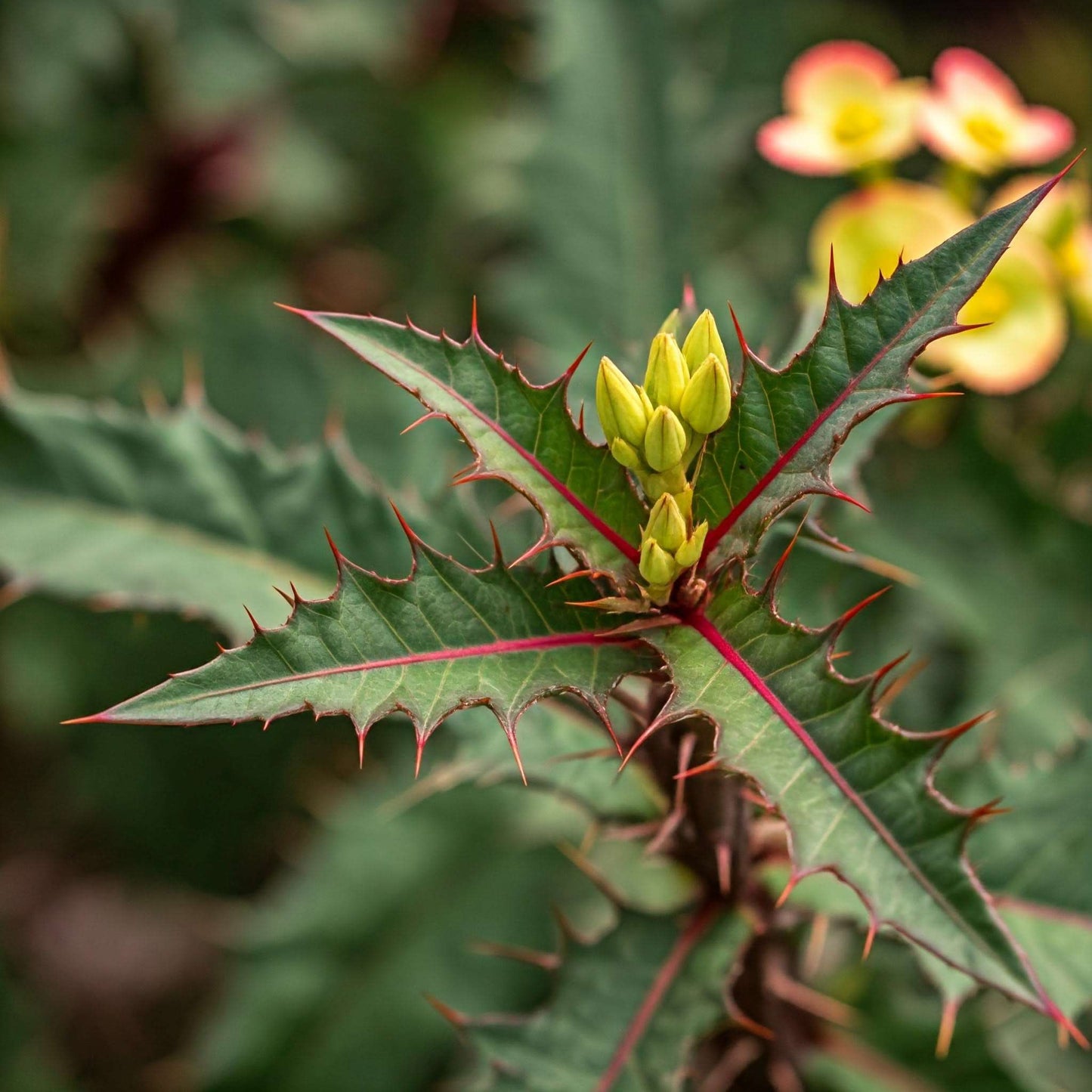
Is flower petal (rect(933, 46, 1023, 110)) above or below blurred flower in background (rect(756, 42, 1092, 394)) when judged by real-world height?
above

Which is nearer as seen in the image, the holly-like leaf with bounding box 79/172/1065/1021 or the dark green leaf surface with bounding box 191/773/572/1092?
the holly-like leaf with bounding box 79/172/1065/1021

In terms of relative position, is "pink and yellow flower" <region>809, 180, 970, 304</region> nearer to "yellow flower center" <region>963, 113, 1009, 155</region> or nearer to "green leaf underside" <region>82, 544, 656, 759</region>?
"yellow flower center" <region>963, 113, 1009, 155</region>

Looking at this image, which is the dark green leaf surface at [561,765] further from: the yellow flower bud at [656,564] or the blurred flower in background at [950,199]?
the blurred flower in background at [950,199]

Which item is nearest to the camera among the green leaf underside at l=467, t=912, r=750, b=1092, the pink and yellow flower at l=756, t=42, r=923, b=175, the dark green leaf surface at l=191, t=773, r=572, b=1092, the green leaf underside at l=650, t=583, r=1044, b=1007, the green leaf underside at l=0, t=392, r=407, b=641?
the green leaf underside at l=650, t=583, r=1044, b=1007

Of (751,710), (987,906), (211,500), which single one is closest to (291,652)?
(751,710)

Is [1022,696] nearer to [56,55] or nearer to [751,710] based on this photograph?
[751,710]

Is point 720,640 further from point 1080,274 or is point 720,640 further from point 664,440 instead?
point 1080,274

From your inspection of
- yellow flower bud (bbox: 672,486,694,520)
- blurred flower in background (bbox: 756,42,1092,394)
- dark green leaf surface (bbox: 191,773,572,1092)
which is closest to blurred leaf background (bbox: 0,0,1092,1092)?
dark green leaf surface (bbox: 191,773,572,1092)
